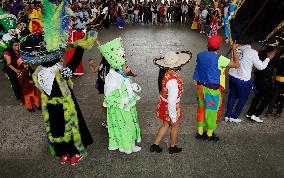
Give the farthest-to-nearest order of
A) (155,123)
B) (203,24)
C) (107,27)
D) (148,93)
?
(107,27) → (203,24) → (148,93) → (155,123)

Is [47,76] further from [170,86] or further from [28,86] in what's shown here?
[28,86]

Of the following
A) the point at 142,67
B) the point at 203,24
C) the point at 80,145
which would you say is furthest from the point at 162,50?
the point at 80,145

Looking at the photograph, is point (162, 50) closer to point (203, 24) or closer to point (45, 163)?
point (203, 24)

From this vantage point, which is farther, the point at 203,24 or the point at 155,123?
the point at 203,24

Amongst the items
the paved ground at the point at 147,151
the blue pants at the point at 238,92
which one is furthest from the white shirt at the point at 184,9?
the blue pants at the point at 238,92

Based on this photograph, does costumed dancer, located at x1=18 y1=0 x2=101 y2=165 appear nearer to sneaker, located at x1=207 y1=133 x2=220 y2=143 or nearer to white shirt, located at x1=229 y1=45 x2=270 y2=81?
sneaker, located at x1=207 y1=133 x2=220 y2=143

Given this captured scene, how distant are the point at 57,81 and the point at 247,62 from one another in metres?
3.18

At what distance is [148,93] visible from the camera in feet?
24.6

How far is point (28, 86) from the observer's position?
21.3ft

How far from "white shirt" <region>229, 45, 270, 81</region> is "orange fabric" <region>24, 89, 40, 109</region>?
13.6ft

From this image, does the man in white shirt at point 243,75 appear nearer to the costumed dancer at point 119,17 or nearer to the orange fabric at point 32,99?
the orange fabric at point 32,99

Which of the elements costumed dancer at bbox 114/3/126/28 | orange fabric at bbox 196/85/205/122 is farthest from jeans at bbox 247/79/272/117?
costumed dancer at bbox 114/3/126/28

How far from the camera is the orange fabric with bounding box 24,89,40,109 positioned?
6560 mm

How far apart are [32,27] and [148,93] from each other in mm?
4450
